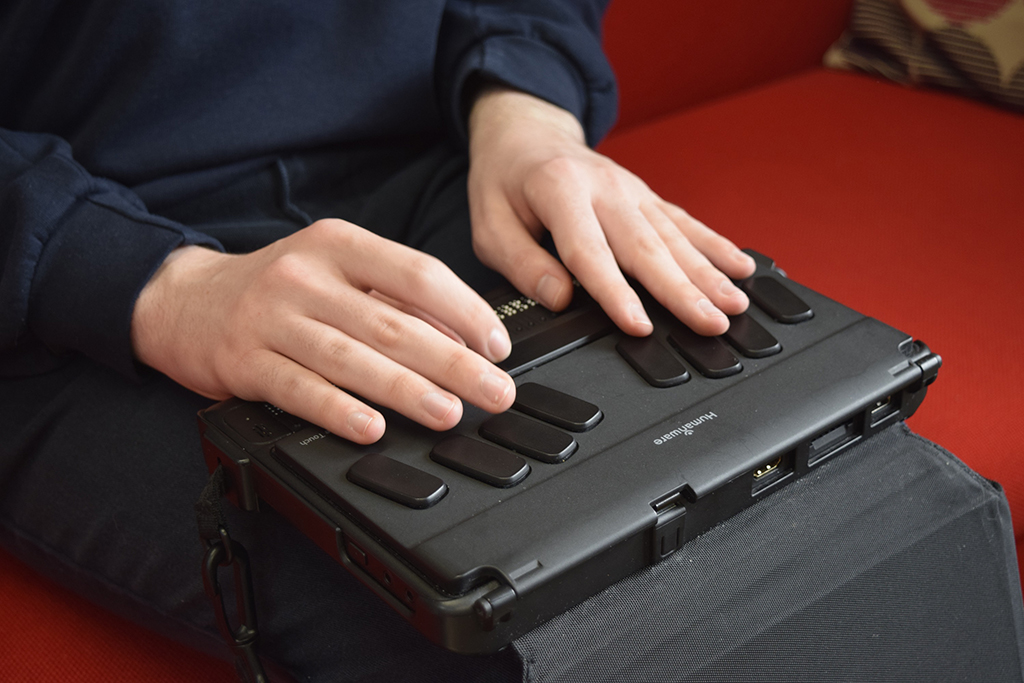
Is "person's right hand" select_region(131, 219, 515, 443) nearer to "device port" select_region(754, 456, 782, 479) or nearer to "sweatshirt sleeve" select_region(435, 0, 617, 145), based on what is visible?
"device port" select_region(754, 456, 782, 479)

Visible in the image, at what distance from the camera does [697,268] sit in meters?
0.67

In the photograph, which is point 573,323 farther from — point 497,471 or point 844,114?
point 844,114

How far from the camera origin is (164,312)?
64 centimetres

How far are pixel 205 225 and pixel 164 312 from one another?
0.16 m

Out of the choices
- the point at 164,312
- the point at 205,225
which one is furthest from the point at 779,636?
the point at 205,225

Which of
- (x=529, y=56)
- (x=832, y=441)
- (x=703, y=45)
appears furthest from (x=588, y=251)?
(x=703, y=45)

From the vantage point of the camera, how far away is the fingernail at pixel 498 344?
1.91ft

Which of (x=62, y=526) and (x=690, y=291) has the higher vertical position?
(x=690, y=291)

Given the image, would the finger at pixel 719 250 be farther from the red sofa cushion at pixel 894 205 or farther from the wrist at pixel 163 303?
the wrist at pixel 163 303

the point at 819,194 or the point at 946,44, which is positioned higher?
the point at 946,44

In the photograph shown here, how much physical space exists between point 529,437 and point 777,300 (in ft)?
0.79

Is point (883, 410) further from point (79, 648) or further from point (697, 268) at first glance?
point (79, 648)

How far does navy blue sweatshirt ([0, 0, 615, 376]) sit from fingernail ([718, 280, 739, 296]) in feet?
1.13

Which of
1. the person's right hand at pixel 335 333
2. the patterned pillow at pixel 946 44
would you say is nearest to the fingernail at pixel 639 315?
the person's right hand at pixel 335 333
